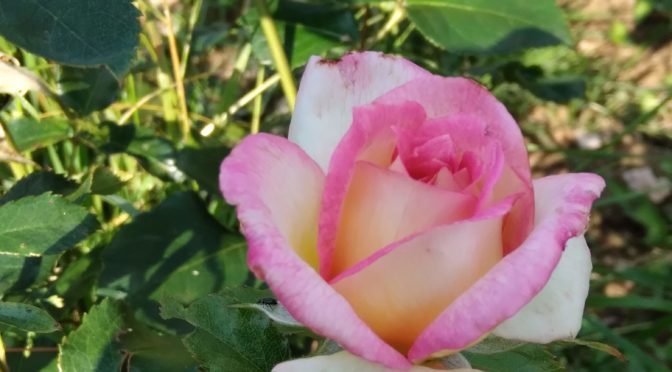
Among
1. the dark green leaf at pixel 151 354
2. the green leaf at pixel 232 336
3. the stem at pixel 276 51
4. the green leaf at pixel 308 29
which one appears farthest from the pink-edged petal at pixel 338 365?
the green leaf at pixel 308 29

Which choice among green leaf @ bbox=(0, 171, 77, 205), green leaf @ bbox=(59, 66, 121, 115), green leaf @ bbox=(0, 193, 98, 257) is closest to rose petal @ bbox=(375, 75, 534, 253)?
green leaf @ bbox=(0, 193, 98, 257)

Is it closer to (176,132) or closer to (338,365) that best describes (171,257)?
(176,132)

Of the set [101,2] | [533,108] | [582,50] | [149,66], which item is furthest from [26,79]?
[582,50]

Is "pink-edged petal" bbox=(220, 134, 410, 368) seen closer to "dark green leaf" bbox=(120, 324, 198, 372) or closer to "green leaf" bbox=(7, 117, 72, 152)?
"dark green leaf" bbox=(120, 324, 198, 372)

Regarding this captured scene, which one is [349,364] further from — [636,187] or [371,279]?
[636,187]

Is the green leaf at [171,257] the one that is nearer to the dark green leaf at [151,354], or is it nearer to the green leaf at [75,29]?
the dark green leaf at [151,354]

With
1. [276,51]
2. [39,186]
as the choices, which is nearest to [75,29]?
[39,186]
